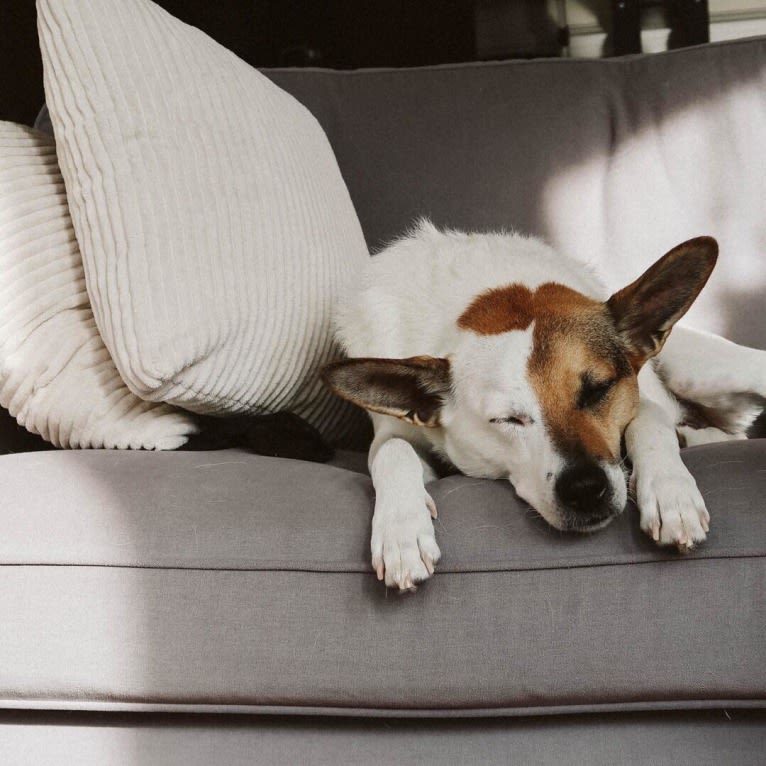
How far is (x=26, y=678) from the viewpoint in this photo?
3.33 ft

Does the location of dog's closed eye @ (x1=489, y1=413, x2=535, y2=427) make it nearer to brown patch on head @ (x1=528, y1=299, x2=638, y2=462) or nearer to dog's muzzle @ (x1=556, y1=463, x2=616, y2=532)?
brown patch on head @ (x1=528, y1=299, x2=638, y2=462)

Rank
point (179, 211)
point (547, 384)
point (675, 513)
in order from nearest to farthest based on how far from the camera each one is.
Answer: point (675, 513), point (547, 384), point (179, 211)

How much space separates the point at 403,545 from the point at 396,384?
315 millimetres

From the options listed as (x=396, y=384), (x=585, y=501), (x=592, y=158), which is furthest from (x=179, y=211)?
(x=592, y=158)

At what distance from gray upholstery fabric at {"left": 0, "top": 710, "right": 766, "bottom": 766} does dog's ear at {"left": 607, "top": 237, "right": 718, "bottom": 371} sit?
21.2 inches

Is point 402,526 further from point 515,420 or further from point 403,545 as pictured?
point 515,420

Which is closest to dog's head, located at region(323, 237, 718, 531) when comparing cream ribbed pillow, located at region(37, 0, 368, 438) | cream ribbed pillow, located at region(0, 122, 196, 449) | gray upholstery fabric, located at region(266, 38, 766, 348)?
cream ribbed pillow, located at region(37, 0, 368, 438)

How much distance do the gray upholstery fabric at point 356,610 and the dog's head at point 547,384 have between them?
0.06m

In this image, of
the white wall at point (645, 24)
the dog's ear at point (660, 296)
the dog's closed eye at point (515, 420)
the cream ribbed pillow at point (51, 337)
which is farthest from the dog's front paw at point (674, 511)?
→ the white wall at point (645, 24)

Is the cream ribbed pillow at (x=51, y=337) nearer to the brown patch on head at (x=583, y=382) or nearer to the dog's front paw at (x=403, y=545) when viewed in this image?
the dog's front paw at (x=403, y=545)

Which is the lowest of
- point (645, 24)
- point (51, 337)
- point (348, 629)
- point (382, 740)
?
point (382, 740)

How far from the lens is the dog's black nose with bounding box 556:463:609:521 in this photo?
100cm

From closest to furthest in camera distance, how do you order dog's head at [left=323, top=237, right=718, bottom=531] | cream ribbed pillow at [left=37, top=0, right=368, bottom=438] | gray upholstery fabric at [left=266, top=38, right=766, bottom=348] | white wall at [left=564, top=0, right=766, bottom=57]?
dog's head at [left=323, top=237, right=718, bottom=531] < cream ribbed pillow at [left=37, top=0, right=368, bottom=438] < gray upholstery fabric at [left=266, top=38, right=766, bottom=348] < white wall at [left=564, top=0, right=766, bottom=57]

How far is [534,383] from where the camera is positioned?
1.12m
